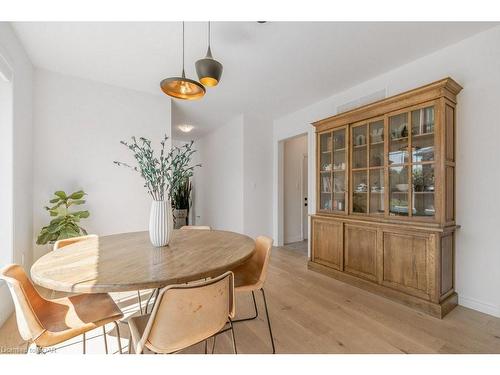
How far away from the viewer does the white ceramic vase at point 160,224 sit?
158cm

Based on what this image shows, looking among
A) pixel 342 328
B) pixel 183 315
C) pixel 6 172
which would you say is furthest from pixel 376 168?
pixel 6 172

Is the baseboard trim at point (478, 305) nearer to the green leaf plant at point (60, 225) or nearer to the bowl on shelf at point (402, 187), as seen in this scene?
the bowl on shelf at point (402, 187)

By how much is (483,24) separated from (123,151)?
422 centimetres

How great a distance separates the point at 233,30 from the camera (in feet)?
6.80

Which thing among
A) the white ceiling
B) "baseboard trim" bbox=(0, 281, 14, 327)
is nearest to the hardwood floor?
"baseboard trim" bbox=(0, 281, 14, 327)

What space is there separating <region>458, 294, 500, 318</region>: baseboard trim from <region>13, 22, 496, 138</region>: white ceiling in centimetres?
252

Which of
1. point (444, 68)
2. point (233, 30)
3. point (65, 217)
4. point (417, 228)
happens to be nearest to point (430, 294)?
point (417, 228)

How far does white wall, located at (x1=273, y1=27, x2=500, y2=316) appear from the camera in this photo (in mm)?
2094

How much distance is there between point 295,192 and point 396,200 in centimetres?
265

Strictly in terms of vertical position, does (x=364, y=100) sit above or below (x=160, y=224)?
above

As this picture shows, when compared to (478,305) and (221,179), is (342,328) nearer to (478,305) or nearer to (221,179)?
(478,305)

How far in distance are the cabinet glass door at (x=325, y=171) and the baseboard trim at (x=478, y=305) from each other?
1.60 m

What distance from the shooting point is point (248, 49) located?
7.80 ft
